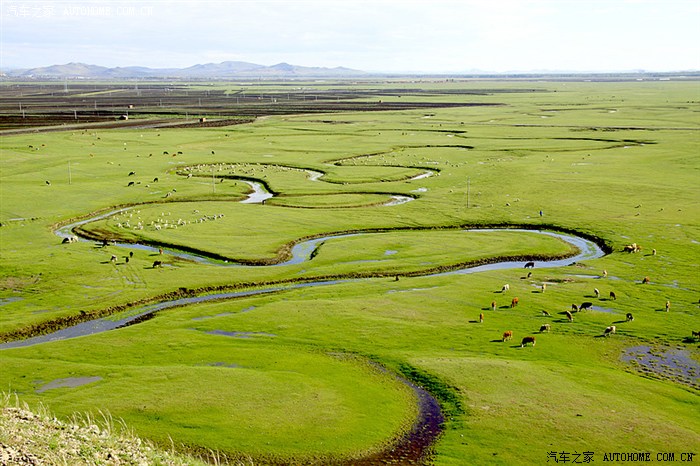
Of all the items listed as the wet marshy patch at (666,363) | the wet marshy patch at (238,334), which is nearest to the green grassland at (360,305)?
the wet marshy patch at (238,334)

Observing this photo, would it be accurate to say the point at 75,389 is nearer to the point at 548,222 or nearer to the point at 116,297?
the point at 116,297

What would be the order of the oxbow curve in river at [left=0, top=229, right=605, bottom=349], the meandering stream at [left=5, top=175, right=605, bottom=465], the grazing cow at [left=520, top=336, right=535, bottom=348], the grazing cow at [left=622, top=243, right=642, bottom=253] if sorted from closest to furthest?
the meandering stream at [left=5, top=175, right=605, bottom=465]
the grazing cow at [left=520, top=336, right=535, bottom=348]
the oxbow curve in river at [left=0, top=229, right=605, bottom=349]
the grazing cow at [left=622, top=243, right=642, bottom=253]

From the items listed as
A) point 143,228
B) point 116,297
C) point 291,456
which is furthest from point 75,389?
point 143,228

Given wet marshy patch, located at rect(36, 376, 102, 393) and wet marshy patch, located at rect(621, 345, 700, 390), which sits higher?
wet marshy patch, located at rect(36, 376, 102, 393)

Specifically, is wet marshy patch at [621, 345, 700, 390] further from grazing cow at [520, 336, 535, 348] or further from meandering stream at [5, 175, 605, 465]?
meandering stream at [5, 175, 605, 465]

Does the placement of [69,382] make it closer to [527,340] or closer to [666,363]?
[527,340]

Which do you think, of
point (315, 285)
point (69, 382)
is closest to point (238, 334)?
point (69, 382)

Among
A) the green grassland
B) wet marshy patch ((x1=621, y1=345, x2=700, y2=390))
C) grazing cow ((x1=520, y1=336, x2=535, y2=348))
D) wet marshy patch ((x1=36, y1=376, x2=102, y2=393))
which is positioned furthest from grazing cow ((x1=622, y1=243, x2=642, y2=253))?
wet marshy patch ((x1=36, y1=376, x2=102, y2=393))
